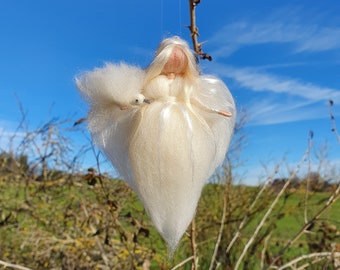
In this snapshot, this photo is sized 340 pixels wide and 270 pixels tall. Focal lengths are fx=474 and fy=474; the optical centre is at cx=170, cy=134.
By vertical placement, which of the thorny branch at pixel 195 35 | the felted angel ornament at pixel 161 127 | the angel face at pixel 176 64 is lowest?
the felted angel ornament at pixel 161 127

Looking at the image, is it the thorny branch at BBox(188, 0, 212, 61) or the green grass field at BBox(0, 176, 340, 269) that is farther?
the green grass field at BBox(0, 176, 340, 269)

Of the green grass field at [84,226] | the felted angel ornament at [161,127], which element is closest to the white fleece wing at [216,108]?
the felted angel ornament at [161,127]

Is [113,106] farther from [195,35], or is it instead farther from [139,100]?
[195,35]

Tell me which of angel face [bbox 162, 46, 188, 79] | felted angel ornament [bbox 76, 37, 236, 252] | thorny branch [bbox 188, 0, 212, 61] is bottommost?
felted angel ornament [bbox 76, 37, 236, 252]

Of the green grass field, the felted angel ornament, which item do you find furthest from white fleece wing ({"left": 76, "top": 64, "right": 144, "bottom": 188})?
the green grass field

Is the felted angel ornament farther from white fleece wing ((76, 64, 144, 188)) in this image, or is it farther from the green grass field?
the green grass field

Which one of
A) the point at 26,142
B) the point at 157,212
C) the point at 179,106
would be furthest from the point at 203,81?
the point at 26,142

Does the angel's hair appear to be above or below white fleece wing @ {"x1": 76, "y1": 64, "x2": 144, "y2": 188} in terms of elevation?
above

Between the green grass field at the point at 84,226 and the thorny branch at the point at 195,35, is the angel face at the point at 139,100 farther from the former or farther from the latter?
the green grass field at the point at 84,226
